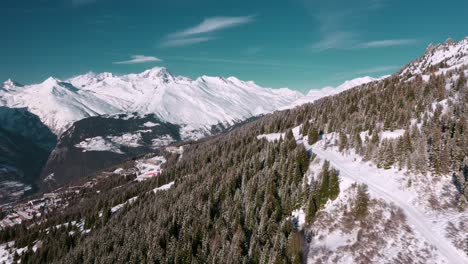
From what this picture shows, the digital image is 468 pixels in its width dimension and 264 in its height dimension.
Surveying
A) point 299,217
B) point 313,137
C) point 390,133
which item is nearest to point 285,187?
point 299,217

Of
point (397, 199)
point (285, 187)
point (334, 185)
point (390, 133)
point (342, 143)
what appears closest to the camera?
point (397, 199)

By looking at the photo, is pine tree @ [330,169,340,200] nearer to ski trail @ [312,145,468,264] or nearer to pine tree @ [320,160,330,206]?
pine tree @ [320,160,330,206]

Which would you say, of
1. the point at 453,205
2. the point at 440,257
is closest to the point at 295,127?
the point at 453,205

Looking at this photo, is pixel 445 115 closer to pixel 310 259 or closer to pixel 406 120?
pixel 406 120

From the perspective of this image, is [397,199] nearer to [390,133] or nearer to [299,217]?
[299,217]

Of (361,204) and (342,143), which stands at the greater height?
(342,143)

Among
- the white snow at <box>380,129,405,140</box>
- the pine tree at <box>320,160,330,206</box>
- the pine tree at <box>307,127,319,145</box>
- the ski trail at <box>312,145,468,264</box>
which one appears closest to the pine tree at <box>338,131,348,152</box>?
the ski trail at <box>312,145,468,264</box>

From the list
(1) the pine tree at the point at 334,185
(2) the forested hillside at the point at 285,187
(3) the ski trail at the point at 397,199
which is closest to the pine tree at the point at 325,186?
(2) the forested hillside at the point at 285,187

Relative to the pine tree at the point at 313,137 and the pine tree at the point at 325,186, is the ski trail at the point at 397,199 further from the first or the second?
the pine tree at the point at 313,137

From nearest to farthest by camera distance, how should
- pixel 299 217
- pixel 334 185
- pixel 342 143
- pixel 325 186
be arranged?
1. pixel 334 185
2. pixel 325 186
3. pixel 299 217
4. pixel 342 143
